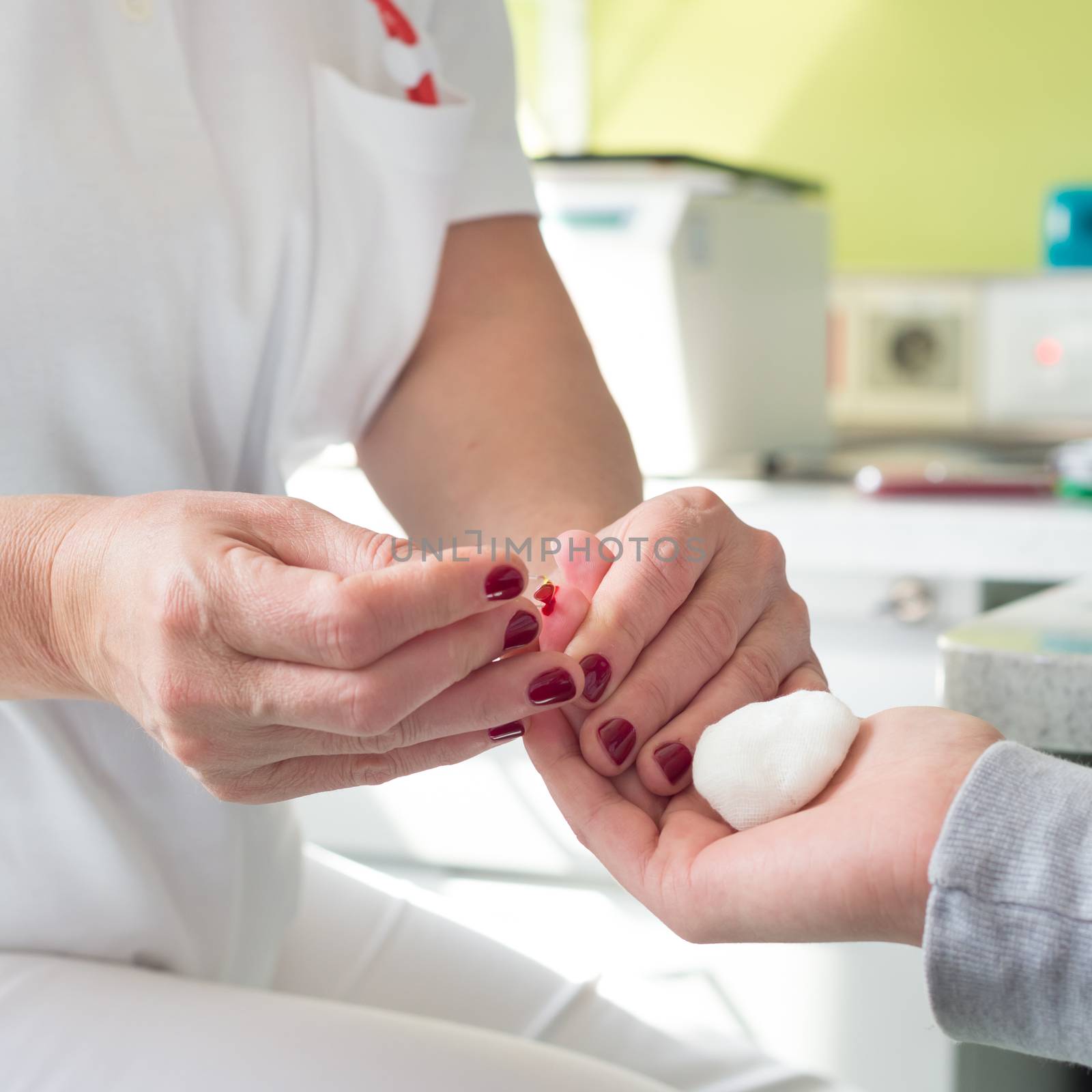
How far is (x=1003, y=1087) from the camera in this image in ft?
2.52

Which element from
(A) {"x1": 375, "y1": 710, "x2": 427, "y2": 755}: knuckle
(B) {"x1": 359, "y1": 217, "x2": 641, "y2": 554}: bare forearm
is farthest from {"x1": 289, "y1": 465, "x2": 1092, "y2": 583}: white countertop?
(A) {"x1": 375, "y1": 710, "x2": 427, "y2": 755}: knuckle

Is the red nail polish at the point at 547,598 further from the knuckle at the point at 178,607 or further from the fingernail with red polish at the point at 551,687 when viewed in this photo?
the knuckle at the point at 178,607

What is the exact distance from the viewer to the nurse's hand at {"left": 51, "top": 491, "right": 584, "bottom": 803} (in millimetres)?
438

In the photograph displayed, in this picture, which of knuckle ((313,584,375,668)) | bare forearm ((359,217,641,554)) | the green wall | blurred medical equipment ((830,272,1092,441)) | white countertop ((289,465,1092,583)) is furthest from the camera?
the green wall

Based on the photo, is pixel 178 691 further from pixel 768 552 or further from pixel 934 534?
pixel 934 534

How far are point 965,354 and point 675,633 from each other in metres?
1.75

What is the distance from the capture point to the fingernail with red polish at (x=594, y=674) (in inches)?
22.5

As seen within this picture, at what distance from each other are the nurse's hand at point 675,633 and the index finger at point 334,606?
14cm

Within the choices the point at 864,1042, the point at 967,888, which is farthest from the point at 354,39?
the point at 864,1042

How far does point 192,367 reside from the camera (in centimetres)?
73

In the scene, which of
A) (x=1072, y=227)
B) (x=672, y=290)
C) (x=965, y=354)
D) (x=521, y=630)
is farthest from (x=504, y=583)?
(x=1072, y=227)

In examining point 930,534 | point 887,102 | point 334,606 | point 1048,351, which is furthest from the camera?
point 887,102

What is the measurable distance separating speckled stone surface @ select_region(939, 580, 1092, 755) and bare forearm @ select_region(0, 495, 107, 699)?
1.44 ft

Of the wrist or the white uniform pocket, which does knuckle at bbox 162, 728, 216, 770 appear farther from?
the white uniform pocket
